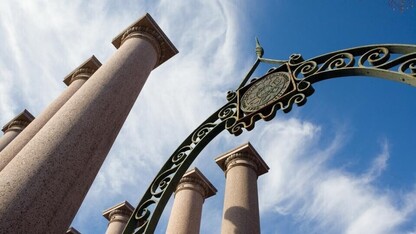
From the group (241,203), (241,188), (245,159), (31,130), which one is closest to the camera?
(31,130)

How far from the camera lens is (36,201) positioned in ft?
18.8

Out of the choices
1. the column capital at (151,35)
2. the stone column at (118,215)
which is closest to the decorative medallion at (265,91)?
the column capital at (151,35)

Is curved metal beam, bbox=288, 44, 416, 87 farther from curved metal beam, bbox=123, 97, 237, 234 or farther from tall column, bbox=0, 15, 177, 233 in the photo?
tall column, bbox=0, 15, 177, 233

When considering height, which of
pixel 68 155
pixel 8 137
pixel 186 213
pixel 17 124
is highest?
pixel 17 124

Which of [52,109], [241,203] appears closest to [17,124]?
[52,109]

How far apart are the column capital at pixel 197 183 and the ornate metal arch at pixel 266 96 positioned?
12.4m

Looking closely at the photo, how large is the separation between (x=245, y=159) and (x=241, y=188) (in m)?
2.12

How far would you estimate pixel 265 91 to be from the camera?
835cm

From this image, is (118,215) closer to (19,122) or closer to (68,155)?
(19,122)

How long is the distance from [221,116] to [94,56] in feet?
29.2

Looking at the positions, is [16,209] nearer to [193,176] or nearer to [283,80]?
[283,80]

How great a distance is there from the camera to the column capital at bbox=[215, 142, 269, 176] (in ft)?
63.7

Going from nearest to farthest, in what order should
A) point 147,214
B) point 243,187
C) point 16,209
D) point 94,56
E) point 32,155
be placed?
point 16,209, point 32,155, point 147,214, point 94,56, point 243,187

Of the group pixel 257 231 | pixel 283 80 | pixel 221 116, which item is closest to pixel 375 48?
pixel 283 80
